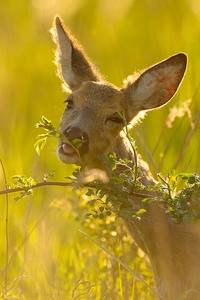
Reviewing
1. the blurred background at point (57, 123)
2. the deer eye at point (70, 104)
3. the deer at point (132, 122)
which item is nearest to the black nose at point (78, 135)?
the deer at point (132, 122)

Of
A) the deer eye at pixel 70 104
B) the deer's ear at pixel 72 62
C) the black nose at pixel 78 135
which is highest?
the deer's ear at pixel 72 62

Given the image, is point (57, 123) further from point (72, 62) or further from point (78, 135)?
point (78, 135)

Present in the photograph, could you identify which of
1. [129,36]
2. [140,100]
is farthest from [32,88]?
[140,100]

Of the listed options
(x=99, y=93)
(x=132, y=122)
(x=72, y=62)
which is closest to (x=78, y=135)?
(x=99, y=93)

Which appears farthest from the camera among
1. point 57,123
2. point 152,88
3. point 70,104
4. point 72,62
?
point 57,123

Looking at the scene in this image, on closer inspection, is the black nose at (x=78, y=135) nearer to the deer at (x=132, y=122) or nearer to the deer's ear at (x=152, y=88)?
the deer at (x=132, y=122)

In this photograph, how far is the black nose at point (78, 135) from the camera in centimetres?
658

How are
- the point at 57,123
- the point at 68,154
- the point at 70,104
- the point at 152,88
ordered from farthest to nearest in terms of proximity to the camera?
1. the point at 57,123
2. the point at 152,88
3. the point at 70,104
4. the point at 68,154

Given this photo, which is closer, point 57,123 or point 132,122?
point 132,122

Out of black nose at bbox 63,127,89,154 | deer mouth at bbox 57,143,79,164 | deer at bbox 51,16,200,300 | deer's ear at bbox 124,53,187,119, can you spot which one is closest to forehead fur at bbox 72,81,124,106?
deer at bbox 51,16,200,300

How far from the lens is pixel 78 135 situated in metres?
6.67

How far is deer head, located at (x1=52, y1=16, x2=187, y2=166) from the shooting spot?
6.90m

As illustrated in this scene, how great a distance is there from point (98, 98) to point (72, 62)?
0.66 meters

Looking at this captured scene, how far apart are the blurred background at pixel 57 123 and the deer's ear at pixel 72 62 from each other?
0.30m
